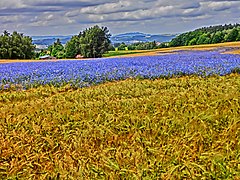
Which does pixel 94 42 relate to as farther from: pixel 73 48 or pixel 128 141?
pixel 128 141

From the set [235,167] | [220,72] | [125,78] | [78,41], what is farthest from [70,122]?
[78,41]

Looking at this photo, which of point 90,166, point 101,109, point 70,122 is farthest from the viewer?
point 101,109

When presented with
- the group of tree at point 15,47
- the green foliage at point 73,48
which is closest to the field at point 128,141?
the group of tree at point 15,47

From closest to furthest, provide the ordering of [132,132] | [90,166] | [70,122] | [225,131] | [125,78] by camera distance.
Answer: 1. [90,166]
2. [225,131]
3. [132,132]
4. [70,122]
5. [125,78]

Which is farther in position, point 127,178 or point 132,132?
point 132,132

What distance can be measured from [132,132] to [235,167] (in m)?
1.67

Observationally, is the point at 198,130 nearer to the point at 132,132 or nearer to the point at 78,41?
the point at 132,132

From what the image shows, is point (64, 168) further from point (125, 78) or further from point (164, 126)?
point (125, 78)

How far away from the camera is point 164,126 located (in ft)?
16.5

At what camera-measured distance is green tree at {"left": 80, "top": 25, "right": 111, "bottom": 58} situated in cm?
6419

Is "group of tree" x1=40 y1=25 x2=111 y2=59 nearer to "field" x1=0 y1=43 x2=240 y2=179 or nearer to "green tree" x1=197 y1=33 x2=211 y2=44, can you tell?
"green tree" x1=197 y1=33 x2=211 y2=44

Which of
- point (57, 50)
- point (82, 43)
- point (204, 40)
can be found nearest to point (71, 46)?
point (82, 43)

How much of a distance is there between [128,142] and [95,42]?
6082 cm

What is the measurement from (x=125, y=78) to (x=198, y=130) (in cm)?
1363
